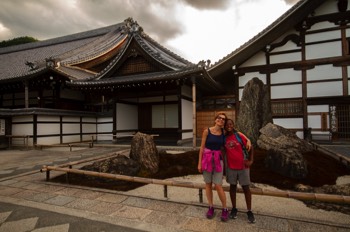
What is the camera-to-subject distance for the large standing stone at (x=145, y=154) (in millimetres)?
5848

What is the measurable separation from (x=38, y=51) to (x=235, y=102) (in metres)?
22.9

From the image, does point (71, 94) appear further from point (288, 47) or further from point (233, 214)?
point (233, 214)

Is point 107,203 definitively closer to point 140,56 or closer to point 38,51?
point 140,56

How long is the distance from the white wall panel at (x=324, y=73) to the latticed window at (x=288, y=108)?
1.47m

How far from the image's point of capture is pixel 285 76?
11297 mm

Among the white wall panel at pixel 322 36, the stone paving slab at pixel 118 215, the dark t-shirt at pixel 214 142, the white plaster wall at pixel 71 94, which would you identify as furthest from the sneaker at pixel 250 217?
the white plaster wall at pixel 71 94

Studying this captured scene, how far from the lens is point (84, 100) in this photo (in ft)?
55.1

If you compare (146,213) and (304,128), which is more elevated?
(304,128)

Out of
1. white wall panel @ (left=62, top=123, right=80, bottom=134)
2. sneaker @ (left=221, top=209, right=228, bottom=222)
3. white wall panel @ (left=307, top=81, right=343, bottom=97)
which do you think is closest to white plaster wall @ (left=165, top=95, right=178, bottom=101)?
white wall panel @ (left=62, top=123, right=80, bottom=134)

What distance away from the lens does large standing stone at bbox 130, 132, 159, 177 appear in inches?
230

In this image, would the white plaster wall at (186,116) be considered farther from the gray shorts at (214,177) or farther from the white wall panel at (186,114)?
the gray shorts at (214,177)

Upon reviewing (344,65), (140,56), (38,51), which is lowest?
(344,65)

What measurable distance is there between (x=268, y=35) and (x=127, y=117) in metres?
10.1

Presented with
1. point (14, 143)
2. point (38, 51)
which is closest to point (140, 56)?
point (14, 143)
